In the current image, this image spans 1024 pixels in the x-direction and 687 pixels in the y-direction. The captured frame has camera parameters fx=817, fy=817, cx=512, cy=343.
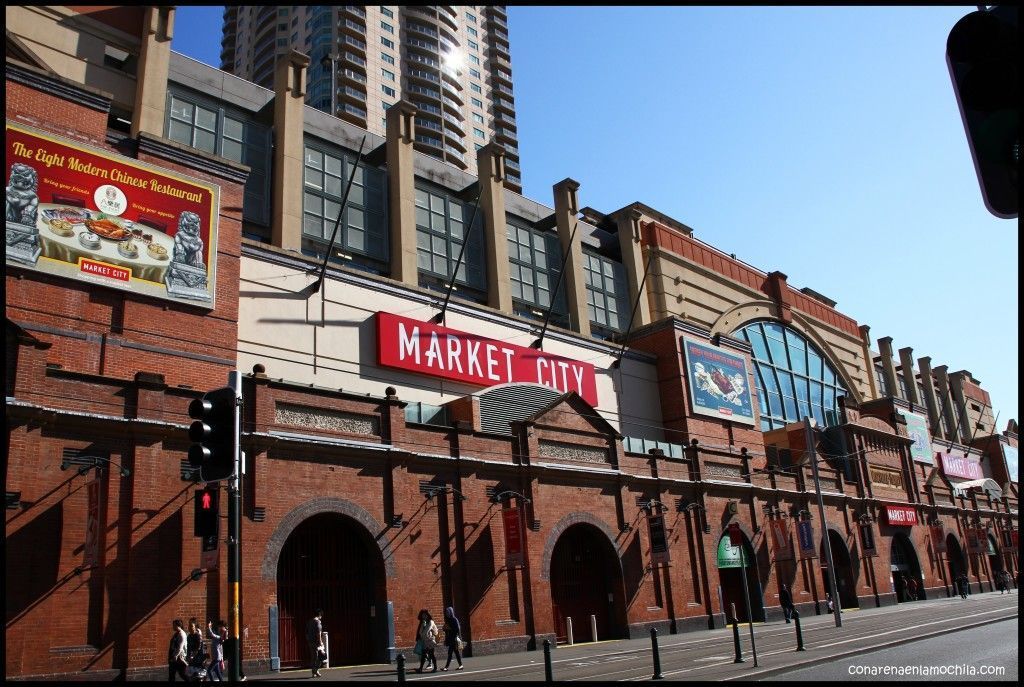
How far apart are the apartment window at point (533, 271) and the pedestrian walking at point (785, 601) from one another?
17.6 metres

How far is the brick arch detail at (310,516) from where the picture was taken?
22.3 metres

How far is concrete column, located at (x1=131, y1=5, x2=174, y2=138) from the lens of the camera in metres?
30.2

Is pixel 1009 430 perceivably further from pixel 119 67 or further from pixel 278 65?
pixel 119 67

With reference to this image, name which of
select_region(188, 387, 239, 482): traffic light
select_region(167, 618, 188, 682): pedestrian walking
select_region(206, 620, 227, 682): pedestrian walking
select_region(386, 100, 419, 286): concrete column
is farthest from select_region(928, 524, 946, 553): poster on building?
select_region(188, 387, 239, 482): traffic light

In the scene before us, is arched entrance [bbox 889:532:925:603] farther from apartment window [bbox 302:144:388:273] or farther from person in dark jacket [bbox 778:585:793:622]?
apartment window [bbox 302:144:388:273]

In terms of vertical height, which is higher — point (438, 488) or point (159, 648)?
point (438, 488)

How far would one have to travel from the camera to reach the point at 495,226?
4256 cm

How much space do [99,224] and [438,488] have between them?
13.1 m

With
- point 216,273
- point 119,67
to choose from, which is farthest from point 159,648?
point 119,67

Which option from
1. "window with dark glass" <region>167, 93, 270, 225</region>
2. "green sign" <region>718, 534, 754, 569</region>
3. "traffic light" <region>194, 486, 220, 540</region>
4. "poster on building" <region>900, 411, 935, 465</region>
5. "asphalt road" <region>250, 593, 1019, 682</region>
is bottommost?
"asphalt road" <region>250, 593, 1019, 682</region>

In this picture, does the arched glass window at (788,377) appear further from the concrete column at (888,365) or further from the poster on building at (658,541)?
the poster on building at (658,541)

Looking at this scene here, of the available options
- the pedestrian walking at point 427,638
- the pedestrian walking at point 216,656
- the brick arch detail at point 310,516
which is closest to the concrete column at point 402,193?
the brick arch detail at point 310,516

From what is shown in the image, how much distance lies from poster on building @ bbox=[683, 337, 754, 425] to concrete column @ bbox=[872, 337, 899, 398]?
123 feet

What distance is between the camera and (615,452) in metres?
34.0
